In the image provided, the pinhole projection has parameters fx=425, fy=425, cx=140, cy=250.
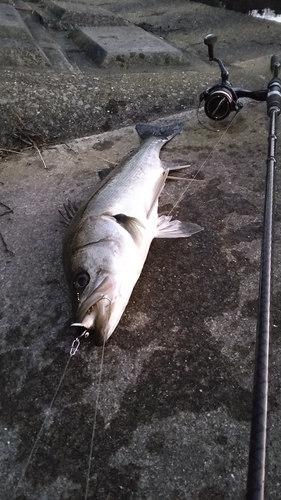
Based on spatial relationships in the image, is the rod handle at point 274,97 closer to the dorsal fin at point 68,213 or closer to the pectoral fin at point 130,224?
the pectoral fin at point 130,224

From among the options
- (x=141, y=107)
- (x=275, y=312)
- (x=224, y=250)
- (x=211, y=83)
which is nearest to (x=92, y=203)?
(x=224, y=250)

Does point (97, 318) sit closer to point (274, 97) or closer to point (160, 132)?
point (160, 132)

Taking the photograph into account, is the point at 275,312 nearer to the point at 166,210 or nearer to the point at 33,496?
the point at 166,210

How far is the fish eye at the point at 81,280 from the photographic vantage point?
2254 mm

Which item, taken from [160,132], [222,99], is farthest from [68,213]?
[222,99]

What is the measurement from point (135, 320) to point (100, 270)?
37cm

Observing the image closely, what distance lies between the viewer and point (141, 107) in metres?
4.66

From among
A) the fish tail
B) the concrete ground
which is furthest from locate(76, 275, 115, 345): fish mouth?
the fish tail

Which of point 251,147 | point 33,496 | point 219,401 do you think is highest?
point 251,147

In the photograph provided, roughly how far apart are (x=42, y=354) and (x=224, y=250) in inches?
52.7

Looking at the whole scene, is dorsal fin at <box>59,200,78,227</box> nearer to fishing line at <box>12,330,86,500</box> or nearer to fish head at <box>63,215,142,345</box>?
fish head at <box>63,215,142,345</box>

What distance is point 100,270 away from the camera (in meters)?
2.29

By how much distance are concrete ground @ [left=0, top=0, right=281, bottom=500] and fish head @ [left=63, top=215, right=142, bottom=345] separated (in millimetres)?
210

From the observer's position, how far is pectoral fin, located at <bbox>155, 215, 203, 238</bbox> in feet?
9.26
